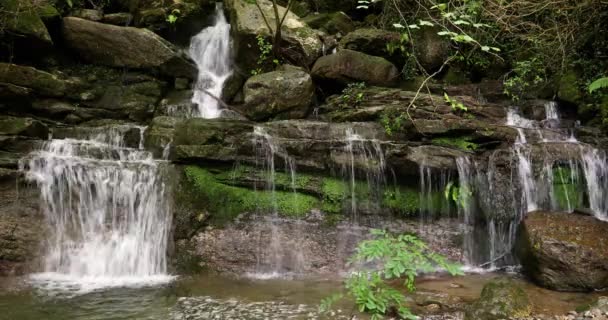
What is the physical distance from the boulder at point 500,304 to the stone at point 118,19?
11.0 metres

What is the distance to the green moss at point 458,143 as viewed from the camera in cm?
809

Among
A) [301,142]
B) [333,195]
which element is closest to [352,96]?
[301,142]

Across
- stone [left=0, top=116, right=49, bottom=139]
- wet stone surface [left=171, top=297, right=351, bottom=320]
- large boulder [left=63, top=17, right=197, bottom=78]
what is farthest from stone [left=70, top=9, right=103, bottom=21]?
wet stone surface [left=171, top=297, right=351, bottom=320]

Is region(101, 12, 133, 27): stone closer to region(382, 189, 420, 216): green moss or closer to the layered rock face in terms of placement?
the layered rock face

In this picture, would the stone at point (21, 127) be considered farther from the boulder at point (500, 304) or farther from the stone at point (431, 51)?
the stone at point (431, 51)

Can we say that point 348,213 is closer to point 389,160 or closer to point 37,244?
point 389,160

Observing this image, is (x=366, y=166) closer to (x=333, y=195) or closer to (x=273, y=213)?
(x=333, y=195)

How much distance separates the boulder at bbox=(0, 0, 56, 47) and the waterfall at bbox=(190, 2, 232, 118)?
11.5ft

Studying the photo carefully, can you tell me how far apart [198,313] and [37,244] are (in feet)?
10.7

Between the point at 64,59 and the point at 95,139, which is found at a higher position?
the point at 64,59

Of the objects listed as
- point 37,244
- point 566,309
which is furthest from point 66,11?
point 566,309

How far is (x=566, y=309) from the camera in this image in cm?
528

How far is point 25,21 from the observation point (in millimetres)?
9609

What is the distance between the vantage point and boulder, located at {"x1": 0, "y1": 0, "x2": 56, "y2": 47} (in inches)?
A: 363
